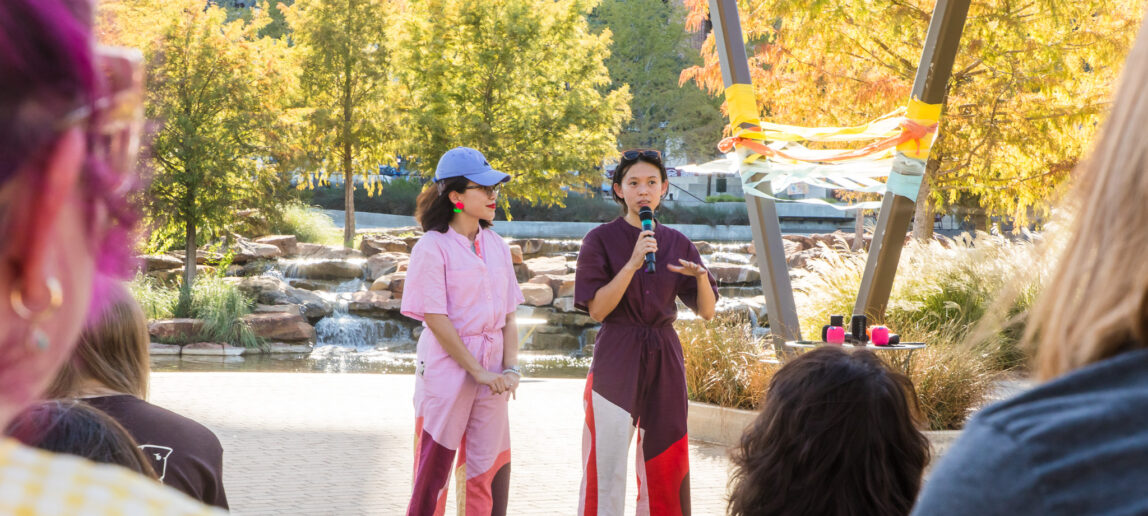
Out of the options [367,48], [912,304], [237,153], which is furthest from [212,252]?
[912,304]

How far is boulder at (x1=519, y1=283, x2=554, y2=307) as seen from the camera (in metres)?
21.9

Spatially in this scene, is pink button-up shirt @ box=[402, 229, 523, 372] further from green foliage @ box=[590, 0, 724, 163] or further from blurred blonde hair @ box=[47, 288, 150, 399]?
green foliage @ box=[590, 0, 724, 163]

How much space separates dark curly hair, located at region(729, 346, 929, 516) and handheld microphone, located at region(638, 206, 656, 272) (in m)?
2.08

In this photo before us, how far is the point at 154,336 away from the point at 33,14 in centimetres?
1803

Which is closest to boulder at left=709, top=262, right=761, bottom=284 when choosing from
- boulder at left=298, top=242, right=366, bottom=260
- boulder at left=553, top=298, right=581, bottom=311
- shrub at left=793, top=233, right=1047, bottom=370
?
boulder at left=553, top=298, right=581, bottom=311

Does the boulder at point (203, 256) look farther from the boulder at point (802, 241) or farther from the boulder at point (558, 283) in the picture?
the boulder at point (802, 241)

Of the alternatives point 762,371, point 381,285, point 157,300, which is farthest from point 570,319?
point 762,371

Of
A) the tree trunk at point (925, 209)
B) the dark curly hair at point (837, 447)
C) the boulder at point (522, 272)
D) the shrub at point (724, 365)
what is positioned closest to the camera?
the dark curly hair at point (837, 447)

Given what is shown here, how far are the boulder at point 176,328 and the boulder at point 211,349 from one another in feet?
0.87

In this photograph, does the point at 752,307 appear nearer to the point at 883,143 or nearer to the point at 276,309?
the point at 276,309

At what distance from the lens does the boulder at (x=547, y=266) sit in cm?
2405

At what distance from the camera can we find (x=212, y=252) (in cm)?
2275

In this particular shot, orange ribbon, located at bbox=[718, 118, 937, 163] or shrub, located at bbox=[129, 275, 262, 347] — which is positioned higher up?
orange ribbon, located at bbox=[718, 118, 937, 163]

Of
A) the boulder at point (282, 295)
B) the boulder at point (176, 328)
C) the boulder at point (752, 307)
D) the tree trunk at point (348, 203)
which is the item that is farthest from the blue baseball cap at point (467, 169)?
the tree trunk at point (348, 203)
